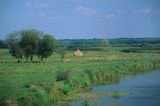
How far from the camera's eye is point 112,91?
35.9 metres

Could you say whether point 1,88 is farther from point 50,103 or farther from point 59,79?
point 59,79

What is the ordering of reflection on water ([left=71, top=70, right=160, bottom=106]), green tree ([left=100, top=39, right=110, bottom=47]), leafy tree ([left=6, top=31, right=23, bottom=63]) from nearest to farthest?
1. reflection on water ([left=71, top=70, right=160, bottom=106])
2. leafy tree ([left=6, top=31, right=23, bottom=63])
3. green tree ([left=100, top=39, right=110, bottom=47])

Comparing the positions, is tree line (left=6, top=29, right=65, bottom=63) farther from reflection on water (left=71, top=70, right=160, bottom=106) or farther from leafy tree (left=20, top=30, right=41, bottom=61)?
reflection on water (left=71, top=70, right=160, bottom=106)

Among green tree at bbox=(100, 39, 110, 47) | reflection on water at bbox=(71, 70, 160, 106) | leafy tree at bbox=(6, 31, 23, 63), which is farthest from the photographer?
green tree at bbox=(100, 39, 110, 47)

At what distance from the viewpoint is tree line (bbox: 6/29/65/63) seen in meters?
69.9

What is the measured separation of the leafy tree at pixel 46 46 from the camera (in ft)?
233

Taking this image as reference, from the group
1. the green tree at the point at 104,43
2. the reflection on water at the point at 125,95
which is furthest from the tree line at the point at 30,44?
the green tree at the point at 104,43

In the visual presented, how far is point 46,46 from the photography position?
71.9 metres

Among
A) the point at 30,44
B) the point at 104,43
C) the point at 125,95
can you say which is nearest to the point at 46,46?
the point at 30,44

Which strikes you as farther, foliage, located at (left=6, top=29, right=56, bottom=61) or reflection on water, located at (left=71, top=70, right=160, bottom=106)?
foliage, located at (left=6, top=29, right=56, bottom=61)

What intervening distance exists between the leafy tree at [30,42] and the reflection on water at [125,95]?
96.5 feet

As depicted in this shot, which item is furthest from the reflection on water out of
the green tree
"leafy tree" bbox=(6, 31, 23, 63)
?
the green tree

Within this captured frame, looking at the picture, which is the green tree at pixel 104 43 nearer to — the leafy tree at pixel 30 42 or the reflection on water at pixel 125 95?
the leafy tree at pixel 30 42

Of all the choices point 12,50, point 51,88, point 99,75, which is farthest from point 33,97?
point 12,50
